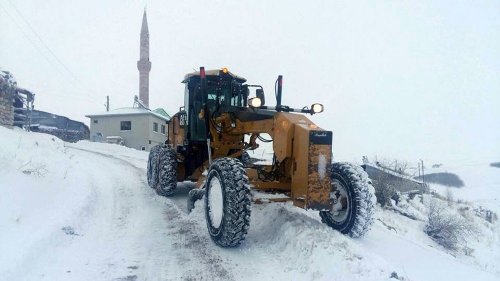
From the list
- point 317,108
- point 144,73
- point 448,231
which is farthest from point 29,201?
point 144,73

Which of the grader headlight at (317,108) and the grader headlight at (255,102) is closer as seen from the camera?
the grader headlight at (255,102)

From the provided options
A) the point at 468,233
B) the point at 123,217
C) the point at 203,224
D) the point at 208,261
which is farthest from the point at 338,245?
the point at 468,233

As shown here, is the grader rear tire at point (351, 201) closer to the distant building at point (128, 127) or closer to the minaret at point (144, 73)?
the distant building at point (128, 127)

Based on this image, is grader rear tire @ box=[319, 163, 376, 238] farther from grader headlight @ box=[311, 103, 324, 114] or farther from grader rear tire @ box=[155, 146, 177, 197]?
grader rear tire @ box=[155, 146, 177, 197]

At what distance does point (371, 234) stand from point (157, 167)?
540 centimetres

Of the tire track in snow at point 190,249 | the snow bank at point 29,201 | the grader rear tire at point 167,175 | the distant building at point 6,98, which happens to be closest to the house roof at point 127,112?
the distant building at point 6,98

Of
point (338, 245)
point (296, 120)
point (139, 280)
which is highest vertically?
point (296, 120)

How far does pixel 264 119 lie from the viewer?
5.52m

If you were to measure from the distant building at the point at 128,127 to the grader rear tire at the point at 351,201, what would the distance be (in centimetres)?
3080

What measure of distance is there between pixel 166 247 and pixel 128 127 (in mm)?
32779

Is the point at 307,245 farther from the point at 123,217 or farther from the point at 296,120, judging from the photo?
the point at 123,217

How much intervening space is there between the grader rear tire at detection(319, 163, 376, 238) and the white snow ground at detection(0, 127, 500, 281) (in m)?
0.28

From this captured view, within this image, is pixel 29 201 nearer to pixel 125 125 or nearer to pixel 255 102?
pixel 255 102

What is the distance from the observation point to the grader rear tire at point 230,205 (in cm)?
457
